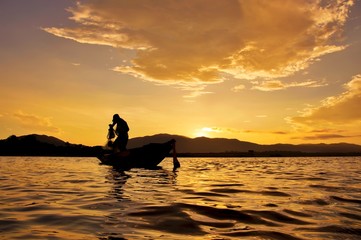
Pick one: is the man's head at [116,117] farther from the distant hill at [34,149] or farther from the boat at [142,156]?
the distant hill at [34,149]

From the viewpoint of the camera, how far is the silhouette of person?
24641 millimetres

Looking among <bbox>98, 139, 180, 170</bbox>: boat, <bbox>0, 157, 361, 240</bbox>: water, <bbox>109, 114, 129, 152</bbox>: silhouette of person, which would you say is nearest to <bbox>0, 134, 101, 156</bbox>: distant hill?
<bbox>109, 114, 129, 152</bbox>: silhouette of person

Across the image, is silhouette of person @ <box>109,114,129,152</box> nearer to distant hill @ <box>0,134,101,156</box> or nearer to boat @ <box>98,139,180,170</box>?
boat @ <box>98,139,180,170</box>

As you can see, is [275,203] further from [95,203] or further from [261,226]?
[95,203]

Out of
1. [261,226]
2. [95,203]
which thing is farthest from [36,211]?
[261,226]

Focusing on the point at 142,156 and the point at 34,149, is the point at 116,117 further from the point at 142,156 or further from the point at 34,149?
the point at 34,149

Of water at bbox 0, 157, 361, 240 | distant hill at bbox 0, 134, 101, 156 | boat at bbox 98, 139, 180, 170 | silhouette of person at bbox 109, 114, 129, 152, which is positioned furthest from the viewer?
distant hill at bbox 0, 134, 101, 156

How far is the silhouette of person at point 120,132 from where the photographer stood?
2464 centimetres

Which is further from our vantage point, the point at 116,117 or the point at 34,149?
the point at 34,149

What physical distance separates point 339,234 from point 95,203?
221 inches

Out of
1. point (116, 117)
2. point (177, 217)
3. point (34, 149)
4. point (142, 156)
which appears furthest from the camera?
point (34, 149)

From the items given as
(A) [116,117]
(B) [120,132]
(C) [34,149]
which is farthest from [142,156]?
(C) [34,149]

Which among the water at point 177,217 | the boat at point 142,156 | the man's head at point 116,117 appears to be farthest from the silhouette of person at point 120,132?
the water at point 177,217

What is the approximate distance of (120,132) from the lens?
82.0 ft
